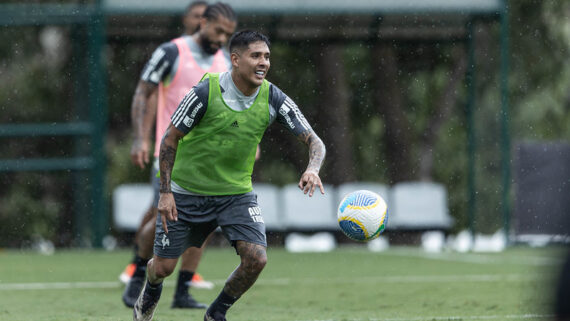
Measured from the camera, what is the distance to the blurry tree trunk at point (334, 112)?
1895 cm

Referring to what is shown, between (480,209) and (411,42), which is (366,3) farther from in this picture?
(480,209)

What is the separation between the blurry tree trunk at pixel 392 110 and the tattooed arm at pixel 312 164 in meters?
13.8

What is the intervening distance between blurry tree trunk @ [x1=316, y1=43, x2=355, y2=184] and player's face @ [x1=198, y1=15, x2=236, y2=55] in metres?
11.7

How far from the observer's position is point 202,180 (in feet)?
18.0

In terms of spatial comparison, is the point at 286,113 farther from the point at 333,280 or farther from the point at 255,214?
the point at 333,280

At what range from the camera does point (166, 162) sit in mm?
5309

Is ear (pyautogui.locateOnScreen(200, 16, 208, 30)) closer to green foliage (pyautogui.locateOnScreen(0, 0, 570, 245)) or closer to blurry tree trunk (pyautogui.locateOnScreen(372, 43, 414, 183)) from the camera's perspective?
green foliage (pyautogui.locateOnScreen(0, 0, 570, 245))

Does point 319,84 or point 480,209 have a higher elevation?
point 319,84

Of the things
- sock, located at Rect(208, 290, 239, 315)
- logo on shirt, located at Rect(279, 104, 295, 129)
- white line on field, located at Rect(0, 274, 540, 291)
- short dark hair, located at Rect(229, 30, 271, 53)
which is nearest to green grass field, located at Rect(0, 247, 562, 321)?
white line on field, located at Rect(0, 274, 540, 291)

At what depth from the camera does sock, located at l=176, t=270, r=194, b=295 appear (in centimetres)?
696

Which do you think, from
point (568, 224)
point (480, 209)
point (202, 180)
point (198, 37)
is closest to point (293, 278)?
point (198, 37)

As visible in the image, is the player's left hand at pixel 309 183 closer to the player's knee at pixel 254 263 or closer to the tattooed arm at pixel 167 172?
the player's knee at pixel 254 263

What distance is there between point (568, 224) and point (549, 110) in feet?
69.6

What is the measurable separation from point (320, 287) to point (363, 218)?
3.56 m
